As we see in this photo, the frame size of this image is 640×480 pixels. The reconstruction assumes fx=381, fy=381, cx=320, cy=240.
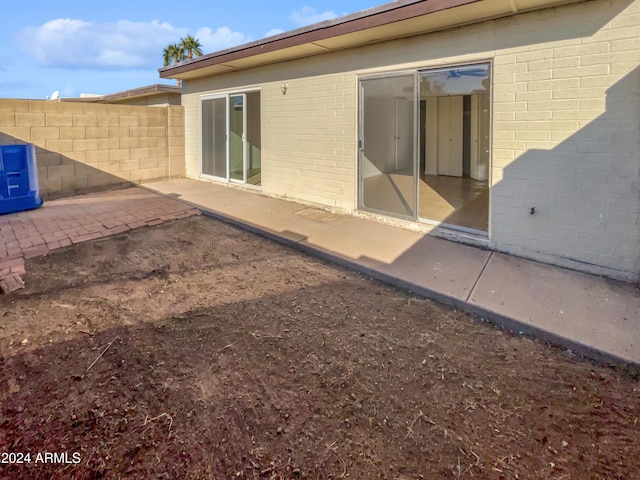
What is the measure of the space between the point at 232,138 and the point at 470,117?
5.39 m

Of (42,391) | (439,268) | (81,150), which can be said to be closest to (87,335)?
(42,391)

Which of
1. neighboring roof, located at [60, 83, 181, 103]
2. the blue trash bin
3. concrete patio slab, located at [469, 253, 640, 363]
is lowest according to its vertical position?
concrete patio slab, located at [469, 253, 640, 363]

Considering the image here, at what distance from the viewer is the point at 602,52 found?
3.98 meters

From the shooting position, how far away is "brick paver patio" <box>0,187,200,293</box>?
4.86 m

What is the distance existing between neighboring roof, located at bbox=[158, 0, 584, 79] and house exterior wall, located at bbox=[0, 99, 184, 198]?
2854 millimetres

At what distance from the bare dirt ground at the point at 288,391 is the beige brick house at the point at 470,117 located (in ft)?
6.67

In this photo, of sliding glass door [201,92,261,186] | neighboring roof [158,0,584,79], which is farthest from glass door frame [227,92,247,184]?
neighboring roof [158,0,584,79]

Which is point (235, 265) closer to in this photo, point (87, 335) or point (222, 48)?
point (87, 335)

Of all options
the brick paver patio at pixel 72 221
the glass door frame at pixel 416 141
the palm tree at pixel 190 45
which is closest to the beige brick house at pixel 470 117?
the glass door frame at pixel 416 141

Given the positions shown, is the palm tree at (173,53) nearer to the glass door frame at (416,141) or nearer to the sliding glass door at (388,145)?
the glass door frame at (416,141)

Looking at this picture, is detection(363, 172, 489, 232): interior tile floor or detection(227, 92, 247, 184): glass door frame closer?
detection(363, 172, 489, 232): interior tile floor

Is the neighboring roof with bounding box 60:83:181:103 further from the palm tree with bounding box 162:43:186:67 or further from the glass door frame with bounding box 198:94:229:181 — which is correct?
the palm tree with bounding box 162:43:186:67

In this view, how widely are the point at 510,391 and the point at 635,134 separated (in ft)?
10.4

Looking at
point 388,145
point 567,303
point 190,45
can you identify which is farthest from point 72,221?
point 190,45
